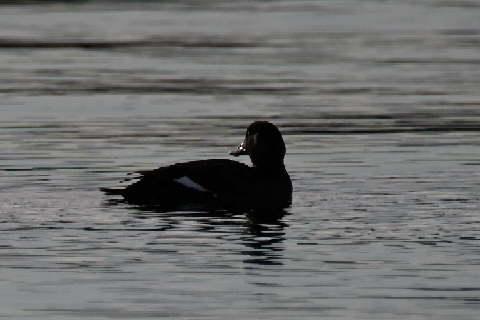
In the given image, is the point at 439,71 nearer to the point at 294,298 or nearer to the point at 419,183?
the point at 419,183

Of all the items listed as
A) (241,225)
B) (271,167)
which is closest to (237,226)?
(241,225)

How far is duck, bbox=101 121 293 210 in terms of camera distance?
13.9m

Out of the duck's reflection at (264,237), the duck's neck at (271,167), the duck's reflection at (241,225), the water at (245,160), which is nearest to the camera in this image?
the water at (245,160)

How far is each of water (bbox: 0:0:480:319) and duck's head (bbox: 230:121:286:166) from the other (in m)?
0.41

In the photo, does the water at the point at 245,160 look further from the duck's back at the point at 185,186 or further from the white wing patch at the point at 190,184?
the white wing patch at the point at 190,184

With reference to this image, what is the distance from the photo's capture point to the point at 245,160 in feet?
61.2

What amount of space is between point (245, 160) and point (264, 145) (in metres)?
3.88

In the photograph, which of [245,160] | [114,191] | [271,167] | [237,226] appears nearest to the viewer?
[237,226]

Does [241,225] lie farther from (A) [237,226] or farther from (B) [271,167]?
(B) [271,167]

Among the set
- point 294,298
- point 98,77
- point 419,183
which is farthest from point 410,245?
point 98,77

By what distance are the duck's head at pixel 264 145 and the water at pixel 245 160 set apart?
1.34 feet

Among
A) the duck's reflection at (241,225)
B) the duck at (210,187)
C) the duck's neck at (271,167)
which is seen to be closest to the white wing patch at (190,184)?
the duck at (210,187)

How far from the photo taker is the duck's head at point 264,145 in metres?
14.7

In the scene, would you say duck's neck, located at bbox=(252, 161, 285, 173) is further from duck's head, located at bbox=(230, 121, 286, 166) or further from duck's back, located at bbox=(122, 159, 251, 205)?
duck's back, located at bbox=(122, 159, 251, 205)
